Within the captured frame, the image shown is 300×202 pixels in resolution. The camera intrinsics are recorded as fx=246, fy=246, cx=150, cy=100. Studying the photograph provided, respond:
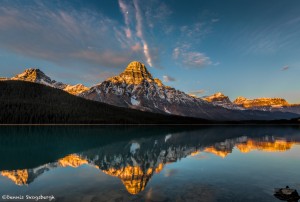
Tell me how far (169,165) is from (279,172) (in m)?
18.1

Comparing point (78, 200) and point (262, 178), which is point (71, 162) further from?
point (262, 178)

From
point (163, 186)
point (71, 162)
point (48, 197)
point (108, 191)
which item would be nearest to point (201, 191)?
point (163, 186)

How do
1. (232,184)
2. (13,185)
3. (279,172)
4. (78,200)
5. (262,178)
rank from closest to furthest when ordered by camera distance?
(78,200), (13,185), (232,184), (262,178), (279,172)

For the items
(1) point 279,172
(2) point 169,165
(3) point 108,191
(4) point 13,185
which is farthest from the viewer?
(2) point 169,165

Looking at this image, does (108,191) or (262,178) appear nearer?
(108,191)

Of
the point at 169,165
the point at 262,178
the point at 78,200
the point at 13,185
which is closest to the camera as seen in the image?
the point at 78,200

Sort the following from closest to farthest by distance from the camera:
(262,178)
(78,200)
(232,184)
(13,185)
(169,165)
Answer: (78,200) < (13,185) < (232,184) < (262,178) < (169,165)

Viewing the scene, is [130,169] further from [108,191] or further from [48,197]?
[48,197]

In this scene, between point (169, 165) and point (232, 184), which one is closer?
point (232, 184)

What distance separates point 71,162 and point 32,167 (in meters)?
6.95

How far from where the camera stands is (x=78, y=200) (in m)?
23.3

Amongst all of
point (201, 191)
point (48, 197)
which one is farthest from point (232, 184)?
point (48, 197)

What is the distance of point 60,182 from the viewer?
30.5 meters

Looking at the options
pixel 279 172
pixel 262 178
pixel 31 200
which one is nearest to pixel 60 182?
pixel 31 200
